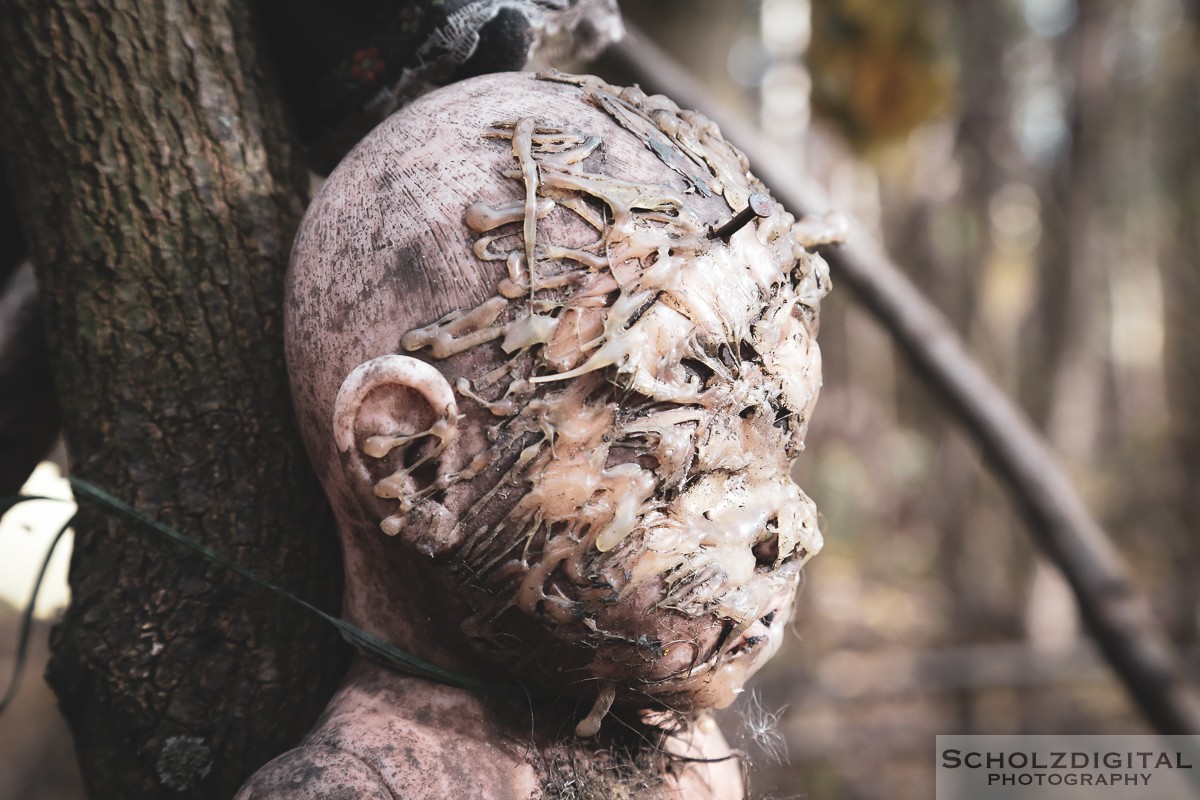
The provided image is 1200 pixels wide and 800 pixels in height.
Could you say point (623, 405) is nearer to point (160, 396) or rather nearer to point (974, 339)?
point (160, 396)

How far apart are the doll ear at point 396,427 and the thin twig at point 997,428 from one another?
4.19ft

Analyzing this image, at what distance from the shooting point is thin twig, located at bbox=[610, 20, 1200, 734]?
2.00 metres

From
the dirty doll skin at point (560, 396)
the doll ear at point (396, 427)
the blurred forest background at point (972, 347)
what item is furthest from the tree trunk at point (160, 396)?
the blurred forest background at point (972, 347)

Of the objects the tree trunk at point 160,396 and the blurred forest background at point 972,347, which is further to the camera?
the blurred forest background at point 972,347

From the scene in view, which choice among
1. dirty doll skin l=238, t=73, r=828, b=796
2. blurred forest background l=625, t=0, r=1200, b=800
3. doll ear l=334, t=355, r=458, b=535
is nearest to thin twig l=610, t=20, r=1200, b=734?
blurred forest background l=625, t=0, r=1200, b=800

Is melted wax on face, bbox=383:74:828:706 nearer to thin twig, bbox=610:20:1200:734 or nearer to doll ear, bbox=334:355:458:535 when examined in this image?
doll ear, bbox=334:355:458:535

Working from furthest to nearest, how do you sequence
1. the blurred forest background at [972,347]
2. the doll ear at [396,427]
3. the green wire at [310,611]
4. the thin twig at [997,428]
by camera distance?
1. the blurred forest background at [972,347]
2. the thin twig at [997,428]
3. the green wire at [310,611]
4. the doll ear at [396,427]

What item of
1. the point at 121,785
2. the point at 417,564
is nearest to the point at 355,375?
the point at 417,564

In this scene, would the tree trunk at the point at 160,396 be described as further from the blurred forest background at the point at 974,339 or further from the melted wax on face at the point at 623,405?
the blurred forest background at the point at 974,339

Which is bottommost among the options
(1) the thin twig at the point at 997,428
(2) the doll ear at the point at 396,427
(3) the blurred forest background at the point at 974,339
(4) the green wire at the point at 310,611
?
(4) the green wire at the point at 310,611

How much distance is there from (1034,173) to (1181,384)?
8.42 ft

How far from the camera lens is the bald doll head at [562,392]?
2.96ft

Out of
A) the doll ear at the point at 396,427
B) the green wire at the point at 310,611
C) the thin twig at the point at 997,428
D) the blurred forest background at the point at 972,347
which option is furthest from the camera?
the blurred forest background at the point at 972,347

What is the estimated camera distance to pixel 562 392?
0.90 meters
